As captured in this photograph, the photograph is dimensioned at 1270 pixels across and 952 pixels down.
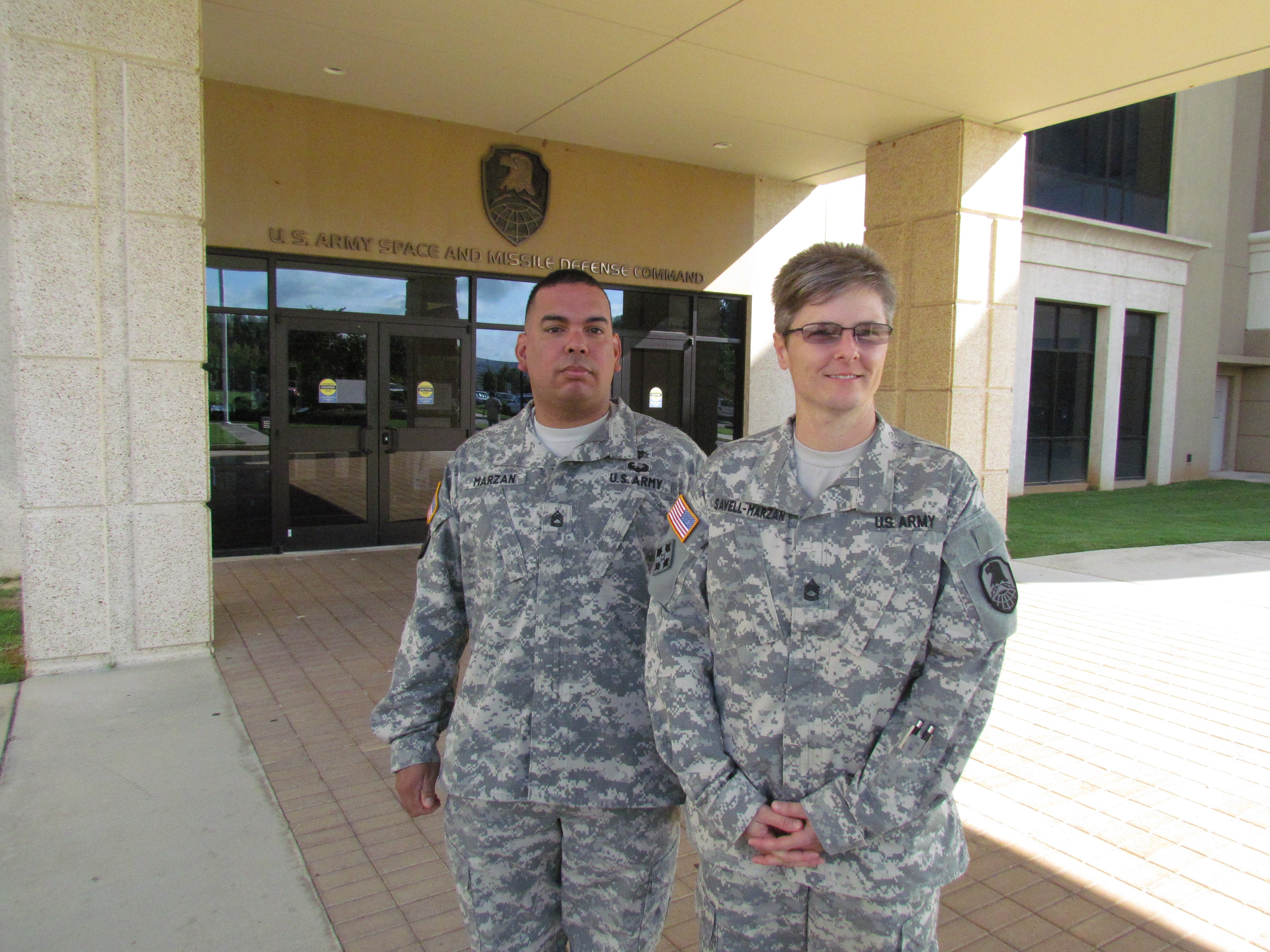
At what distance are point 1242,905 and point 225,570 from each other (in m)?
7.21

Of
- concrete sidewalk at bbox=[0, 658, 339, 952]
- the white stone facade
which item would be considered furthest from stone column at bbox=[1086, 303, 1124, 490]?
concrete sidewalk at bbox=[0, 658, 339, 952]

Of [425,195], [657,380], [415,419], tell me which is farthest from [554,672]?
[657,380]

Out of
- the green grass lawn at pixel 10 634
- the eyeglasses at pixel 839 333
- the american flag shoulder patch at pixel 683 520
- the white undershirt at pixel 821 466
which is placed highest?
the eyeglasses at pixel 839 333

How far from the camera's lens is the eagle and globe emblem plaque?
859 centimetres

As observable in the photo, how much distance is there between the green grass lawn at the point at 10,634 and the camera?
191 inches

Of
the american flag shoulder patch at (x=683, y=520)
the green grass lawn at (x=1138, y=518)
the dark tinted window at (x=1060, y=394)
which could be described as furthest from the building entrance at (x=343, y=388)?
→ the dark tinted window at (x=1060, y=394)

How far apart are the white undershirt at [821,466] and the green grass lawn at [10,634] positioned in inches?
193

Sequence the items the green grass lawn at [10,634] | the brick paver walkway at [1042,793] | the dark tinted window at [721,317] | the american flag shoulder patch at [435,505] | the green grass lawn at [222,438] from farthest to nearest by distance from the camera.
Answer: the dark tinted window at [721,317] < the green grass lawn at [222,438] < the green grass lawn at [10,634] < the brick paver walkway at [1042,793] < the american flag shoulder patch at [435,505]

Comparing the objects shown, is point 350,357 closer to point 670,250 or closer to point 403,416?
point 403,416

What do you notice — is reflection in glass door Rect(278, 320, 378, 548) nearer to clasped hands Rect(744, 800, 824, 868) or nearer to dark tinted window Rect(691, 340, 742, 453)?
dark tinted window Rect(691, 340, 742, 453)

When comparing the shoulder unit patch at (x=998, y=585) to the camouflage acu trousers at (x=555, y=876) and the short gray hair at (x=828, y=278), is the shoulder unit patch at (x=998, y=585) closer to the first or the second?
the short gray hair at (x=828, y=278)

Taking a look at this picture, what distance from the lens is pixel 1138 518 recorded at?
11922 millimetres

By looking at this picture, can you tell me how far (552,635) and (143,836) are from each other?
222 centimetres

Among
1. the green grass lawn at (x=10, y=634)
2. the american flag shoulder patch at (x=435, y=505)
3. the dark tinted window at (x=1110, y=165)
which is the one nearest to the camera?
the american flag shoulder patch at (x=435, y=505)
